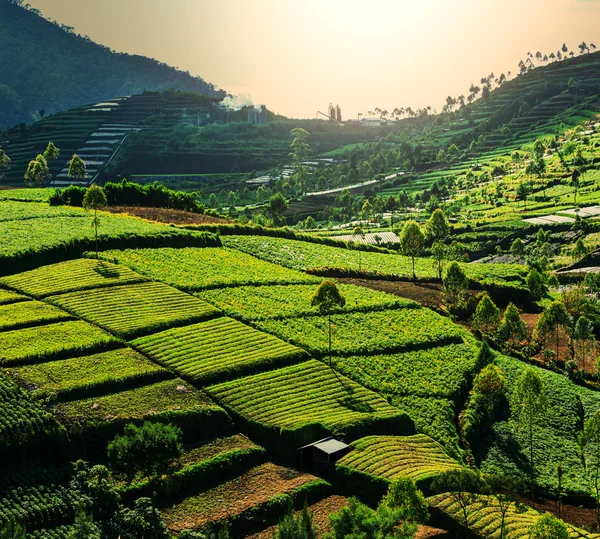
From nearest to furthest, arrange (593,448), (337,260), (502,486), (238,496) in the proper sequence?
1. (502,486)
2. (238,496)
3. (593,448)
4. (337,260)

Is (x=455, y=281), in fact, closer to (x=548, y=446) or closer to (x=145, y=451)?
(x=548, y=446)

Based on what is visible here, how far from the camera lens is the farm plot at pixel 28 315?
63844mm

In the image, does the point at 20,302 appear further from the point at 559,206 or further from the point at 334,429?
the point at 559,206

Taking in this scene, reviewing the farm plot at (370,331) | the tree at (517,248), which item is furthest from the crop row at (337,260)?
the tree at (517,248)

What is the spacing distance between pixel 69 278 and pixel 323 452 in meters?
37.0

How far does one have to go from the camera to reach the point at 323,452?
52.7 m

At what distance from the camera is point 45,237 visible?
285 ft

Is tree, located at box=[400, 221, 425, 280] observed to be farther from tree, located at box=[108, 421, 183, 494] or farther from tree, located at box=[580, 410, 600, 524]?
tree, located at box=[108, 421, 183, 494]

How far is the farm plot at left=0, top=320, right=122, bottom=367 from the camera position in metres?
57.8

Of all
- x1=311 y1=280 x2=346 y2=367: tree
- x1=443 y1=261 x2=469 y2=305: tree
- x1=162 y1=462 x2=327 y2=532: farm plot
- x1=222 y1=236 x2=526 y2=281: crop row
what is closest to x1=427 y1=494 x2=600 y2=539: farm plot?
x1=162 y1=462 x2=327 y2=532: farm plot

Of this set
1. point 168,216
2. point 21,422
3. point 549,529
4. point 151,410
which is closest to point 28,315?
point 21,422

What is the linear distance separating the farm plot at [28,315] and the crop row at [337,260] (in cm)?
3539

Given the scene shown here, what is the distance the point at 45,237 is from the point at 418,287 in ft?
154

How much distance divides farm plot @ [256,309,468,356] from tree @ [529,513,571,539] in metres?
Result: 29.2
